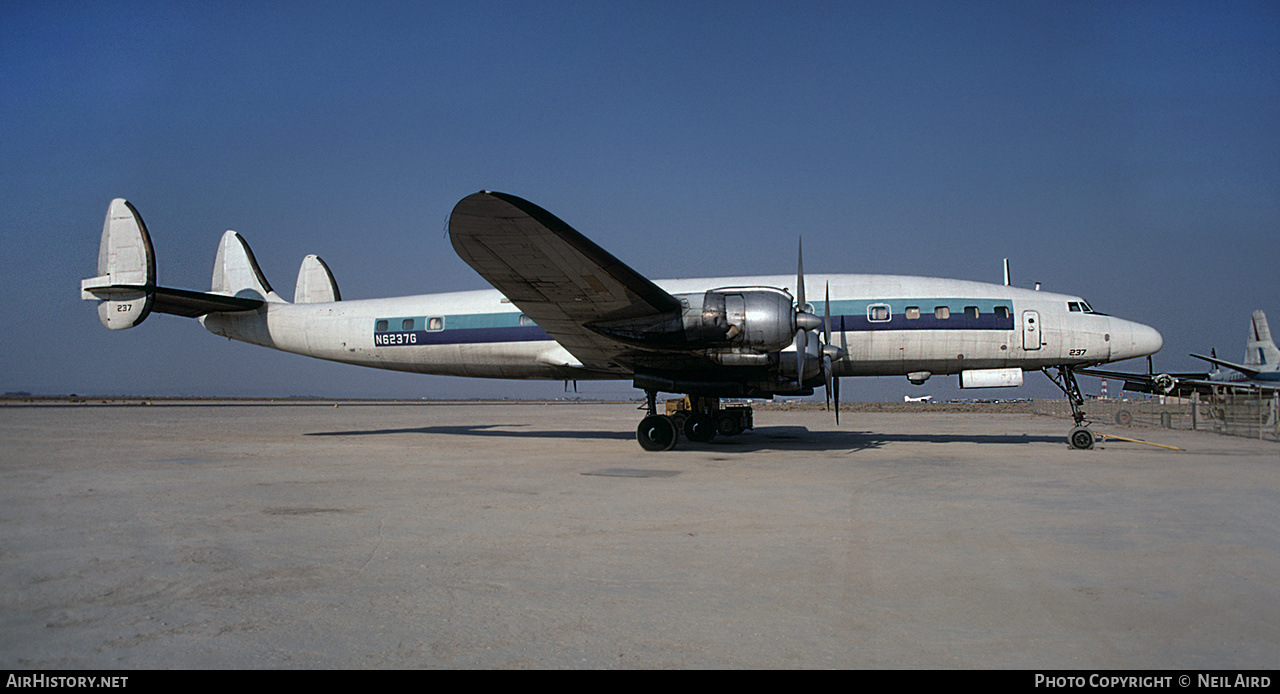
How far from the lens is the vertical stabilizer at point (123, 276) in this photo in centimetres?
1867

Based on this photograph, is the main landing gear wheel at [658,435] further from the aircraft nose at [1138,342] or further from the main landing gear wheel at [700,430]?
the aircraft nose at [1138,342]

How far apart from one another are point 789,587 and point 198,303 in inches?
805

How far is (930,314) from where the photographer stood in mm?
16656

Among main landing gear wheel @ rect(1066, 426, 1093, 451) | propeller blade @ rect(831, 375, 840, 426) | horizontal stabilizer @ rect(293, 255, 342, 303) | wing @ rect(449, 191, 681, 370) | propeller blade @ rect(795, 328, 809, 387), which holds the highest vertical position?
horizontal stabilizer @ rect(293, 255, 342, 303)

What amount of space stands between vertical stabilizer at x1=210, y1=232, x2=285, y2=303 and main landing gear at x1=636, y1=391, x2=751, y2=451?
1257 cm

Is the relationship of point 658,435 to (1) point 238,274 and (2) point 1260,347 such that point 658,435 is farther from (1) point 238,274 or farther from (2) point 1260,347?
(2) point 1260,347

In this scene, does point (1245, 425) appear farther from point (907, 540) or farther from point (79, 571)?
point (79, 571)

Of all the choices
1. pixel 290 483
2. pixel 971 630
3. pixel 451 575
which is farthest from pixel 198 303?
pixel 971 630

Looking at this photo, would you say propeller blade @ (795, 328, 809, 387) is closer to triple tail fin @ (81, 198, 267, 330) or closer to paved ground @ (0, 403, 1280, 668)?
paved ground @ (0, 403, 1280, 668)

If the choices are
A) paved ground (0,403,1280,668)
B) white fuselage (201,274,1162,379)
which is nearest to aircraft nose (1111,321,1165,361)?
white fuselage (201,274,1162,379)

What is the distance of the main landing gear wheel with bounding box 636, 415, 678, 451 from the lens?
1499cm

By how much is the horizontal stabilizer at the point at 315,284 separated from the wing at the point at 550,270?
10.9 m

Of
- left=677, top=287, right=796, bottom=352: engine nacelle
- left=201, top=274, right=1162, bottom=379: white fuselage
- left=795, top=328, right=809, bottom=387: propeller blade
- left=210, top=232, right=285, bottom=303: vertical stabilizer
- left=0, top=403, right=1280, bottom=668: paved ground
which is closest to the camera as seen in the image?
left=0, top=403, right=1280, bottom=668: paved ground

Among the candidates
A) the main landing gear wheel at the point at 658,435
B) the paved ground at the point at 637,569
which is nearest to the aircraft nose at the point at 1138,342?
the paved ground at the point at 637,569
